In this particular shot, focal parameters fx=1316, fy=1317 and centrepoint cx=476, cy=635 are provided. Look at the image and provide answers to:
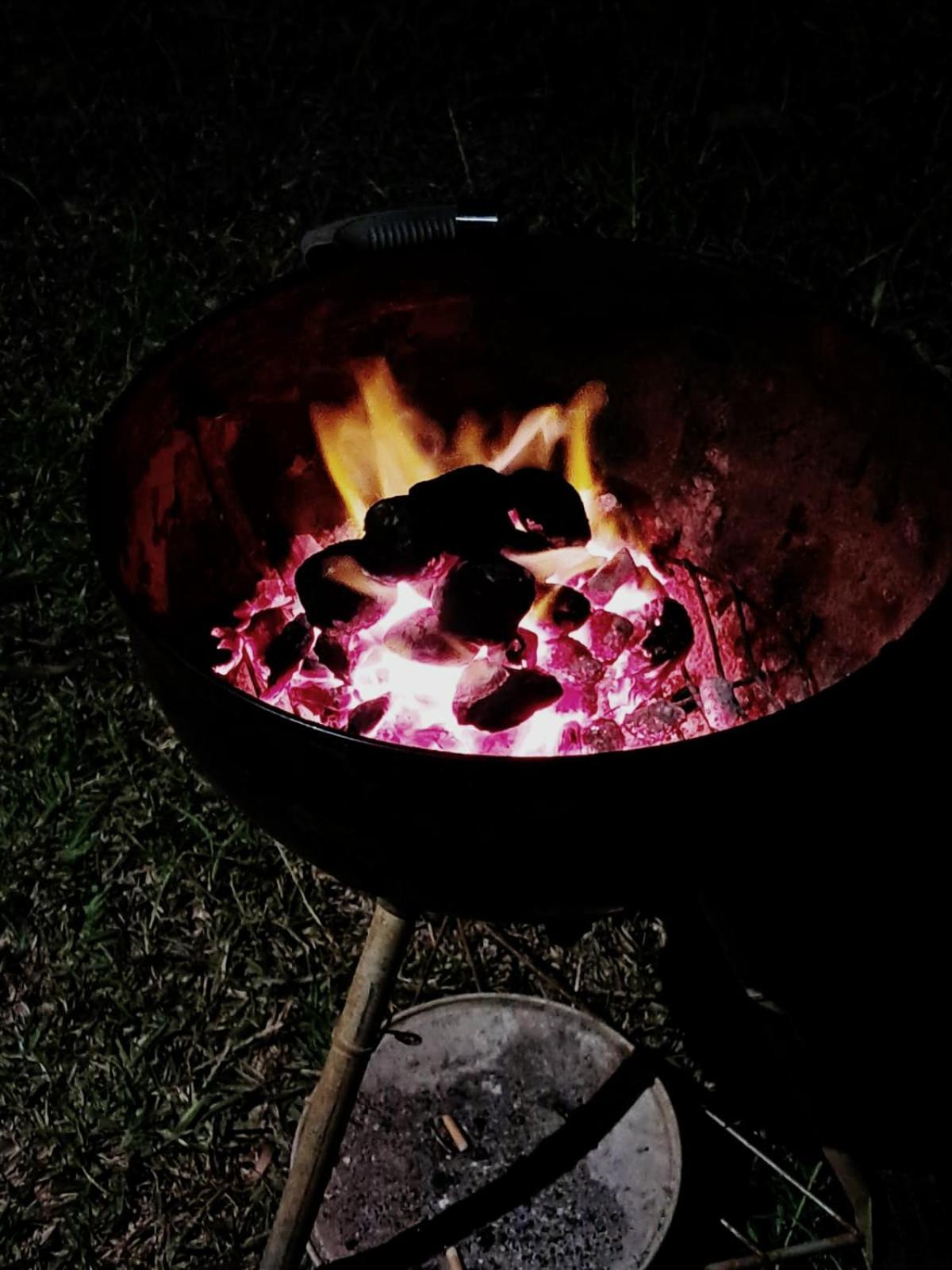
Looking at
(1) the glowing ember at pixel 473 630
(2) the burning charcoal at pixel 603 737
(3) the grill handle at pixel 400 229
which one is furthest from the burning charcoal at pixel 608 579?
(3) the grill handle at pixel 400 229

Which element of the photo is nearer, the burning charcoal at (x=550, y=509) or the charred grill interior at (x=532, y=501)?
the charred grill interior at (x=532, y=501)

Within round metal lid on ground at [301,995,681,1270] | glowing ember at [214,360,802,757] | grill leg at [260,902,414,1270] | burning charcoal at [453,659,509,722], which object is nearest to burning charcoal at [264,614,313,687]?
glowing ember at [214,360,802,757]

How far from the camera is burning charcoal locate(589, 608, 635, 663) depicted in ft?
5.68

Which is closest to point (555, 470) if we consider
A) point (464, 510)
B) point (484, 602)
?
point (464, 510)

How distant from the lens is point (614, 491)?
1.96 meters

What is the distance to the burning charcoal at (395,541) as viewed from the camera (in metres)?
1.67

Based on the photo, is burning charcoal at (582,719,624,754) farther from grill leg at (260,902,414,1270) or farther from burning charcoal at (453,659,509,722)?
grill leg at (260,902,414,1270)

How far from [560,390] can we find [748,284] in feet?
1.18

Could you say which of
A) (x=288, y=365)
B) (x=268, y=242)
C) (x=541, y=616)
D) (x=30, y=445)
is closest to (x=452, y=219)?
(x=288, y=365)

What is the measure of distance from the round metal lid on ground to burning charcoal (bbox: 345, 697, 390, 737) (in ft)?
2.03

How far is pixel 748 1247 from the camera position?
182cm

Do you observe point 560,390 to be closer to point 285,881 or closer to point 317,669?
point 317,669

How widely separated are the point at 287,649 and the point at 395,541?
0.20 m

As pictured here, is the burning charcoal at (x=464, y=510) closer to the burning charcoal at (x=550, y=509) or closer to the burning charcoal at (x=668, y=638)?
the burning charcoal at (x=550, y=509)
